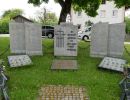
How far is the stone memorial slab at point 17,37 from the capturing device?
1662cm

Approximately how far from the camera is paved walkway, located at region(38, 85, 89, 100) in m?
9.91

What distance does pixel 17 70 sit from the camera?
13.2 meters

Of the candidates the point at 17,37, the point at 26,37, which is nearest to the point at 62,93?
the point at 26,37

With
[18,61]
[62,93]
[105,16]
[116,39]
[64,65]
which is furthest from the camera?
[105,16]

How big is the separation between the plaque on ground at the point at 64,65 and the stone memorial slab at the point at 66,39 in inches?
60.6

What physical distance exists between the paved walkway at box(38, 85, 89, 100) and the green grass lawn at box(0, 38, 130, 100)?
0.24 metres

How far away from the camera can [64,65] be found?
561 inches

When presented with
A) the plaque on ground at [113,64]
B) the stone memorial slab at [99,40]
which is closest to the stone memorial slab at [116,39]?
the stone memorial slab at [99,40]

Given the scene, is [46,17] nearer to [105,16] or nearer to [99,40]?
[105,16]

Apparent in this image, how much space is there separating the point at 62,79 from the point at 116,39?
5.60 meters

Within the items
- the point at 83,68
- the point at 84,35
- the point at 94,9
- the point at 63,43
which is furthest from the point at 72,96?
the point at 84,35

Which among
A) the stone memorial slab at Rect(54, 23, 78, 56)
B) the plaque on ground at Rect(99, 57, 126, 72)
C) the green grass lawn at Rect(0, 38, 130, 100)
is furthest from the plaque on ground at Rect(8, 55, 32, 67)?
the plaque on ground at Rect(99, 57, 126, 72)

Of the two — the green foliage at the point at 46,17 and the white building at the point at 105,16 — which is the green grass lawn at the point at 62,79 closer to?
the white building at the point at 105,16

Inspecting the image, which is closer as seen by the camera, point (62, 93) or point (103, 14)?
point (62, 93)
